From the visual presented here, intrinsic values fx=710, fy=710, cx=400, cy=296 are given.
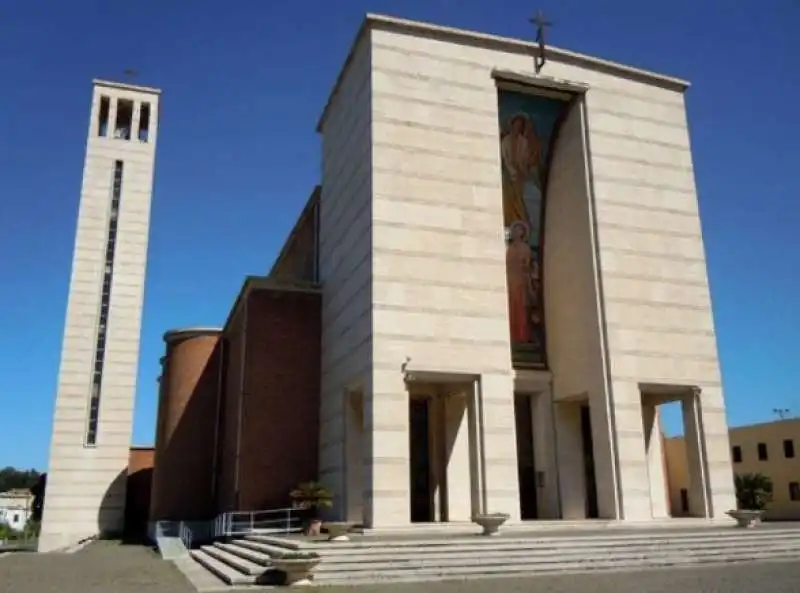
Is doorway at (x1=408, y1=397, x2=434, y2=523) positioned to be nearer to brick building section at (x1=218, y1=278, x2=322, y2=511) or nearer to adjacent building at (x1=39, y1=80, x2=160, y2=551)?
brick building section at (x1=218, y1=278, x2=322, y2=511)

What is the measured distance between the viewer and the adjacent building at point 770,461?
3597 cm

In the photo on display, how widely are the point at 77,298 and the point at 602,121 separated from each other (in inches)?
1020

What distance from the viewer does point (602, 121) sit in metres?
23.6

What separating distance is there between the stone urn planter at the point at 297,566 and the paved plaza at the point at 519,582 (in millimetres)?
615

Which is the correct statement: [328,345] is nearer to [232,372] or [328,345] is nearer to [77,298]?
[232,372]

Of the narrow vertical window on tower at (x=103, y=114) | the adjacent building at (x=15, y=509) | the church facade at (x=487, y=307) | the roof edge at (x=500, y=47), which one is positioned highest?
the narrow vertical window on tower at (x=103, y=114)

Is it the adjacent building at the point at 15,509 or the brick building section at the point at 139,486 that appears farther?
the adjacent building at the point at 15,509

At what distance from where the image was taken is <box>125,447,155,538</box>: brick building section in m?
39.4

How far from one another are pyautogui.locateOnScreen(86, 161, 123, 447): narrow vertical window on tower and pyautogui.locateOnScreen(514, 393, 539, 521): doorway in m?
21.3

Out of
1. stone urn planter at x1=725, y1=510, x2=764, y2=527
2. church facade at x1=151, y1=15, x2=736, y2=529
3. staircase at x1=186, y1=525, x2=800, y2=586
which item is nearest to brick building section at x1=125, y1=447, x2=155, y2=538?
church facade at x1=151, y1=15, x2=736, y2=529

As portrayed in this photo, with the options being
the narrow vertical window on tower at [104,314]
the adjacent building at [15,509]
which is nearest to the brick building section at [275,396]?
the narrow vertical window on tower at [104,314]

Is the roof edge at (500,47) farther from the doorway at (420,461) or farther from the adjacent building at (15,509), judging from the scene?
the adjacent building at (15,509)

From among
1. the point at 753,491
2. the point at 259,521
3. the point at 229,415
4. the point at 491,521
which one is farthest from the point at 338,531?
the point at 753,491

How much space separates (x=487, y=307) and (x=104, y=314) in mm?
22920
